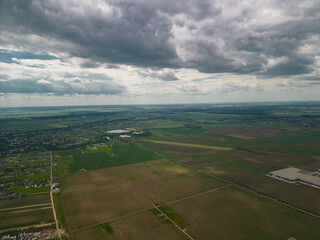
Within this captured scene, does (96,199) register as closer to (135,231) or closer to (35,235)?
(35,235)

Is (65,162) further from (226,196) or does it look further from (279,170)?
(279,170)

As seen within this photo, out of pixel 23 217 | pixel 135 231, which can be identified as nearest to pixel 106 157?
pixel 23 217

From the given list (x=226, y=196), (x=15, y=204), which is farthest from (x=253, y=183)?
(x=15, y=204)

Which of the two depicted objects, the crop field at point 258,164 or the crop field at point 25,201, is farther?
the crop field at point 258,164

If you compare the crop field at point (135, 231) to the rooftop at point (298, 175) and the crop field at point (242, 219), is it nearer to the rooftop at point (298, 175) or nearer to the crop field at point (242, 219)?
the crop field at point (242, 219)

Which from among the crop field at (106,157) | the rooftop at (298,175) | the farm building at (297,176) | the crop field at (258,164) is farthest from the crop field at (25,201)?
the rooftop at (298,175)

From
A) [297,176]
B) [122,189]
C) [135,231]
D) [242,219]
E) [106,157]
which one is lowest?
[106,157]
